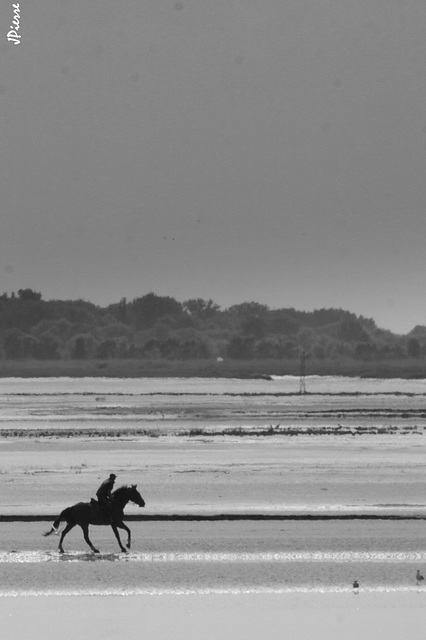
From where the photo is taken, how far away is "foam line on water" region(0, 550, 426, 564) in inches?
513

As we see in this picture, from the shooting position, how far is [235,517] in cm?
1675

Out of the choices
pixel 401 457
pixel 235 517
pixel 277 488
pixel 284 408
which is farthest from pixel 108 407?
pixel 235 517

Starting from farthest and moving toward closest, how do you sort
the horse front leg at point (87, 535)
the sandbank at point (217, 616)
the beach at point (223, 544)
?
the horse front leg at point (87, 535), the beach at point (223, 544), the sandbank at point (217, 616)

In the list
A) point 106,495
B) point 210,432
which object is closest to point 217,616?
point 106,495

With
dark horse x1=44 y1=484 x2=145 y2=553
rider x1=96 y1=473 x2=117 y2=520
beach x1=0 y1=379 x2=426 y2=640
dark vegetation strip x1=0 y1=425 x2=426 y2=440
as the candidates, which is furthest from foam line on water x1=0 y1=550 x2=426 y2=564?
dark vegetation strip x1=0 y1=425 x2=426 y2=440

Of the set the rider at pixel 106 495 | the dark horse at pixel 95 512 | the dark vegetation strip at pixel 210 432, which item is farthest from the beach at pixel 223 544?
the dark vegetation strip at pixel 210 432

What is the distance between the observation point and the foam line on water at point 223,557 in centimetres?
1303

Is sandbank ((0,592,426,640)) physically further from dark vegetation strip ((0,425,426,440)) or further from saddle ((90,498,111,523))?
dark vegetation strip ((0,425,426,440))

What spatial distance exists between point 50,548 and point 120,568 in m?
1.62

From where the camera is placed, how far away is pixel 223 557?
1327cm

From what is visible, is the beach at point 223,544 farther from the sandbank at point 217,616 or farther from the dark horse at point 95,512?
the dark horse at point 95,512

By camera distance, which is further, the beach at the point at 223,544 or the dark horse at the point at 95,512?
the dark horse at the point at 95,512

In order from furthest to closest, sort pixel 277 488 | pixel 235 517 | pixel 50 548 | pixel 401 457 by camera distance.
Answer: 1. pixel 401 457
2. pixel 277 488
3. pixel 235 517
4. pixel 50 548

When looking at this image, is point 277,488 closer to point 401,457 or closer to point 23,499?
point 23,499
